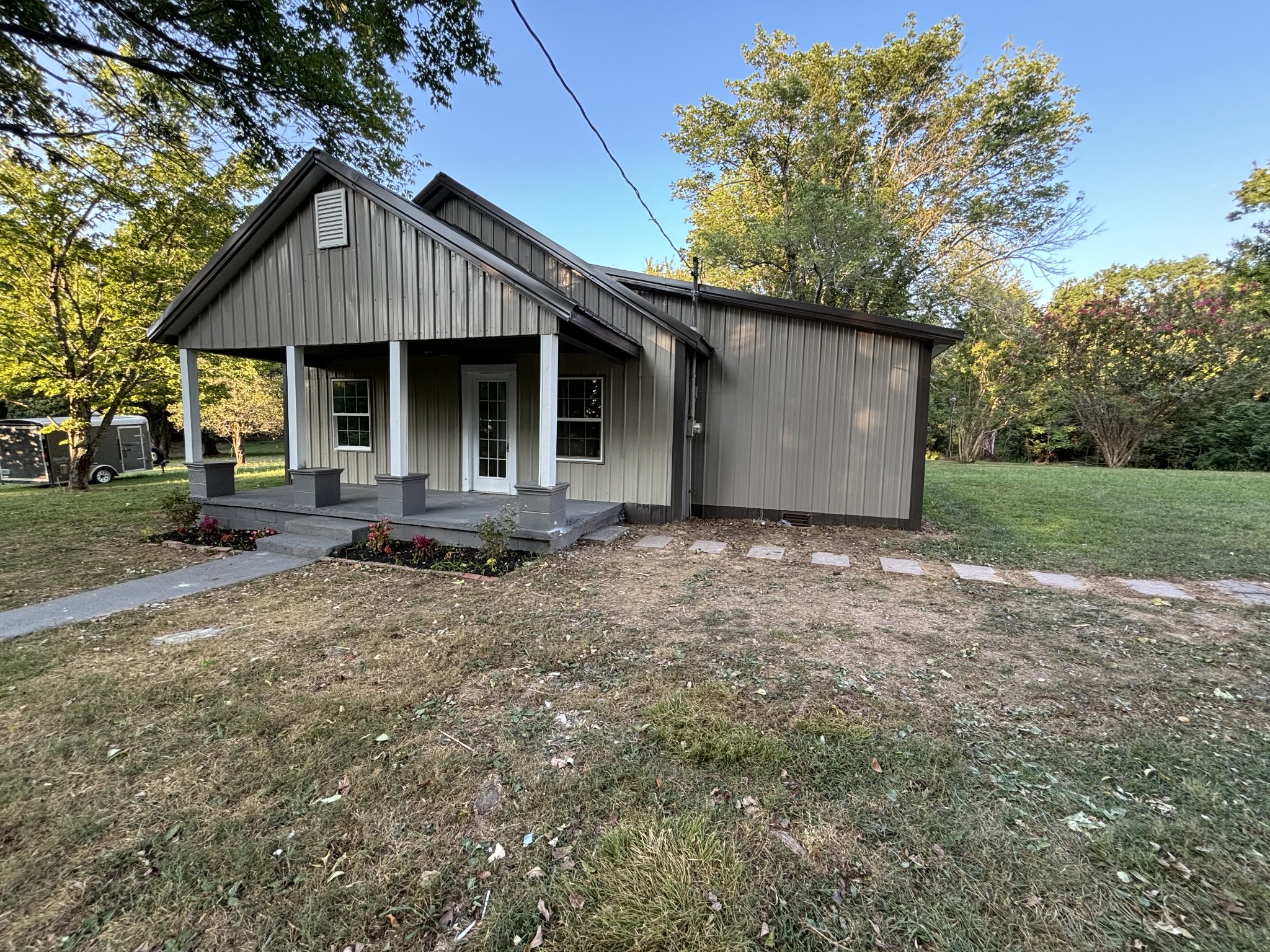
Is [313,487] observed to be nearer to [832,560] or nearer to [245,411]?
[832,560]

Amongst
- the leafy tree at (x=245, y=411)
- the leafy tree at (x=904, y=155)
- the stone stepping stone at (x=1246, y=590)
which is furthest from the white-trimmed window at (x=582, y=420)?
the leafy tree at (x=245, y=411)

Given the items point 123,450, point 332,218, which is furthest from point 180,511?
point 123,450

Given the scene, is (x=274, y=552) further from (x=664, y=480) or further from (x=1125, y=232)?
(x=1125, y=232)

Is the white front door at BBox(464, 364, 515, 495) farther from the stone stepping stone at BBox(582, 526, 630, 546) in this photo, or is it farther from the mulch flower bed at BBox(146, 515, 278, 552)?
the mulch flower bed at BBox(146, 515, 278, 552)

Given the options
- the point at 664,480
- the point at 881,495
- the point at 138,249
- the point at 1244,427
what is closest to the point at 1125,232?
the point at 1244,427

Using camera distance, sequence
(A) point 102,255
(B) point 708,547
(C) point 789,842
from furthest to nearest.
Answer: (A) point 102,255 < (B) point 708,547 < (C) point 789,842

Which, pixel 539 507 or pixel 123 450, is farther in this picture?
pixel 123 450

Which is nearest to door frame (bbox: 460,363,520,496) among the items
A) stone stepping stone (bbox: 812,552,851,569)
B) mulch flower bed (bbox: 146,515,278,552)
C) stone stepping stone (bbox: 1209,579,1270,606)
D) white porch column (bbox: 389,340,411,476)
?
white porch column (bbox: 389,340,411,476)

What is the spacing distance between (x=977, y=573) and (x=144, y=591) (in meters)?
7.75

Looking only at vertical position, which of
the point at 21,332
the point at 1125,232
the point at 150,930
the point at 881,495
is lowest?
the point at 150,930

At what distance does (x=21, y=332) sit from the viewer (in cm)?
966

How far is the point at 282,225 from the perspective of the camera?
679cm

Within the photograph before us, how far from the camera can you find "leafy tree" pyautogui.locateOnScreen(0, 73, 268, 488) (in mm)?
8695

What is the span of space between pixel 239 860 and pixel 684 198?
20893 mm
